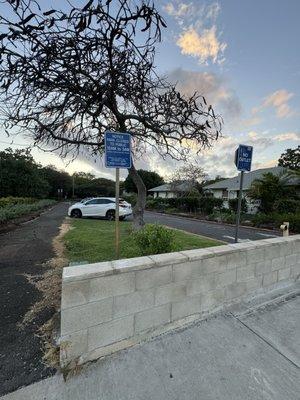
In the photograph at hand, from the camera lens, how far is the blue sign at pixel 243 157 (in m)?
5.29

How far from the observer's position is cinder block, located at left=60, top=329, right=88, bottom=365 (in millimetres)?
2279

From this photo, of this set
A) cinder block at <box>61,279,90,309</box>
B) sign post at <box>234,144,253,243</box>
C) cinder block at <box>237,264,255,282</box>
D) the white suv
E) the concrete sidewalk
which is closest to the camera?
the concrete sidewalk

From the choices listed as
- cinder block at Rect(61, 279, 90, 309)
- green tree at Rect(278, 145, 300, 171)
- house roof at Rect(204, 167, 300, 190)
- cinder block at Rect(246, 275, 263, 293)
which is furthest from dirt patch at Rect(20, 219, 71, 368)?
green tree at Rect(278, 145, 300, 171)

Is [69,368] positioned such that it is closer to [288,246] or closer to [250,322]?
[250,322]

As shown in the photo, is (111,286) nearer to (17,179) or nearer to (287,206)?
(287,206)

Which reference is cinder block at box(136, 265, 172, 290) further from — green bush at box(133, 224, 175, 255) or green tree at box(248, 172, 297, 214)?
green tree at box(248, 172, 297, 214)

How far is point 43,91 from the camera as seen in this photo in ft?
→ 20.7

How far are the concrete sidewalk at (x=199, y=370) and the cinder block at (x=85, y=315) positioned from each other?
0.41m

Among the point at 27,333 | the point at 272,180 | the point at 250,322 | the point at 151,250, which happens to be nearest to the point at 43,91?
the point at 151,250

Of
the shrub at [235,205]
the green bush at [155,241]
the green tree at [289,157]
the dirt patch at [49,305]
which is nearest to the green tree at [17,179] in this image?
the shrub at [235,205]

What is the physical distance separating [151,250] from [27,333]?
91.2 inches

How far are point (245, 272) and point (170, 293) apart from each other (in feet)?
4.95

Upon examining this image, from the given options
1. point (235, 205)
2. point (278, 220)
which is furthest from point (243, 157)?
point (235, 205)

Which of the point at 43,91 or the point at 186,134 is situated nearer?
the point at 43,91
